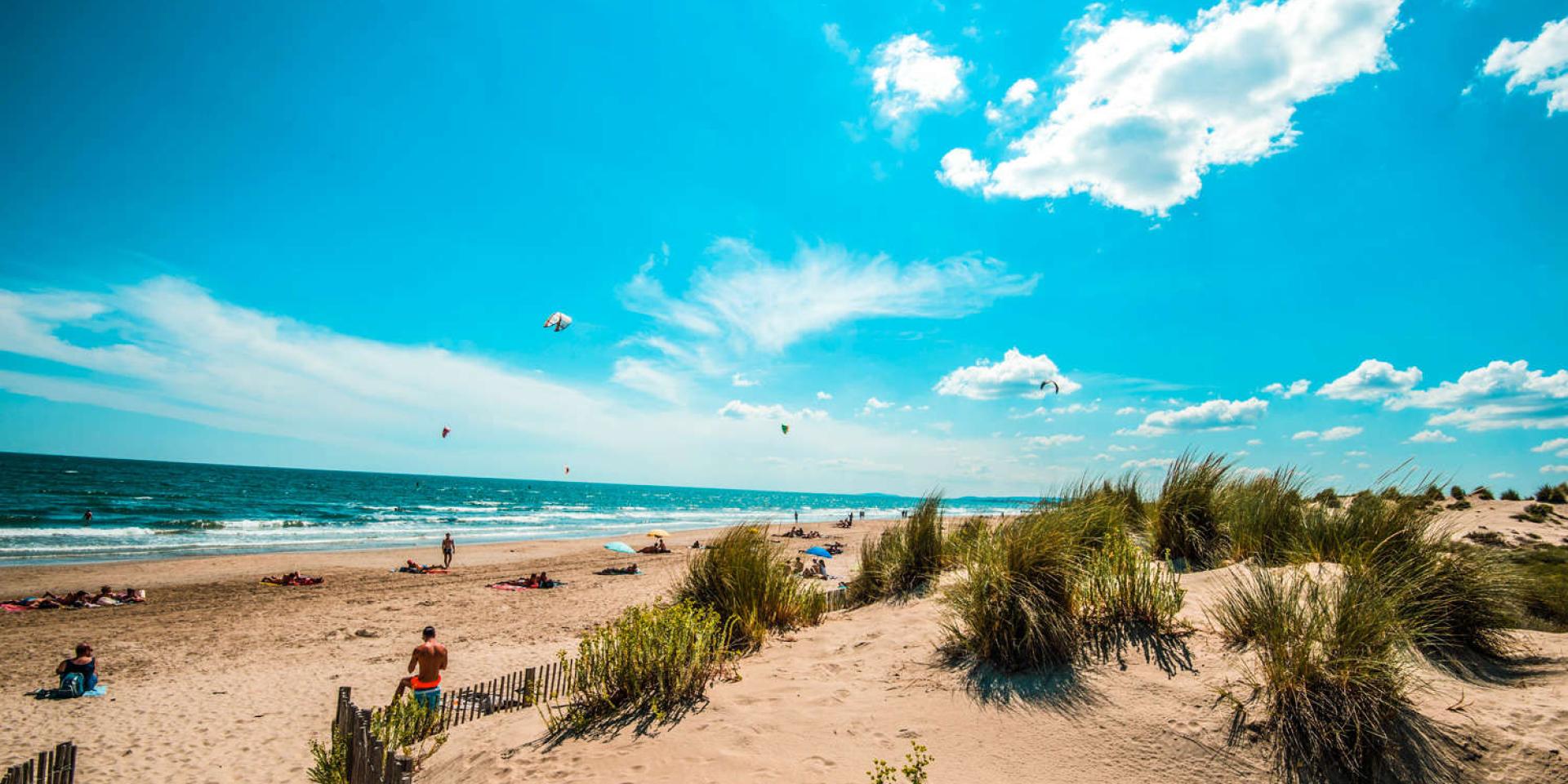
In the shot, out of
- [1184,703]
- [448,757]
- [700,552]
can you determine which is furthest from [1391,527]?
[448,757]

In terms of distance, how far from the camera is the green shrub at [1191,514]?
8477mm

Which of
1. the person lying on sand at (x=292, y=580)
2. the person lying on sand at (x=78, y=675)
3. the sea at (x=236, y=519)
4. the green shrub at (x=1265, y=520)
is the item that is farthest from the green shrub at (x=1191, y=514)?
the person lying on sand at (x=292, y=580)

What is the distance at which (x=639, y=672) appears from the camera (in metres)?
5.96

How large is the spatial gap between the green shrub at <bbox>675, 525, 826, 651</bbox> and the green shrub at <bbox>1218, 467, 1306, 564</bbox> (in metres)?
5.58

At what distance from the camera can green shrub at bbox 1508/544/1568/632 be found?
6000mm

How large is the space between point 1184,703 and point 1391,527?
3.92 m

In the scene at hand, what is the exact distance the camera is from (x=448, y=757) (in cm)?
634

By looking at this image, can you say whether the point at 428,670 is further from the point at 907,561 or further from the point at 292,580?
the point at 292,580

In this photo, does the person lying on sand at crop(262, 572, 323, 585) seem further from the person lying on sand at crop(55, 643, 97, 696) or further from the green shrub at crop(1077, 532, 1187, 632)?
the green shrub at crop(1077, 532, 1187, 632)

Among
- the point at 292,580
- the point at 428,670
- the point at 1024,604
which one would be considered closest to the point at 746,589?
the point at 1024,604

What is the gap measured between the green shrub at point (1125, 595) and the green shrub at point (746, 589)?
3.77 m

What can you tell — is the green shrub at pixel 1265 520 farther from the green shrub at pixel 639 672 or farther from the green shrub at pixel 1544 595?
the green shrub at pixel 639 672

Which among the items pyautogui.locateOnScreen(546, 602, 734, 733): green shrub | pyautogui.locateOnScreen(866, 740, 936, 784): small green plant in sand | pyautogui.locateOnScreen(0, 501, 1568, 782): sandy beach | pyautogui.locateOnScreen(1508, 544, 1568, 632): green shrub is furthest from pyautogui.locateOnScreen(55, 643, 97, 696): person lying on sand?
pyautogui.locateOnScreen(1508, 544, 1568, 632): green shrub

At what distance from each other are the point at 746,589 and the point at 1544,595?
856 cm
